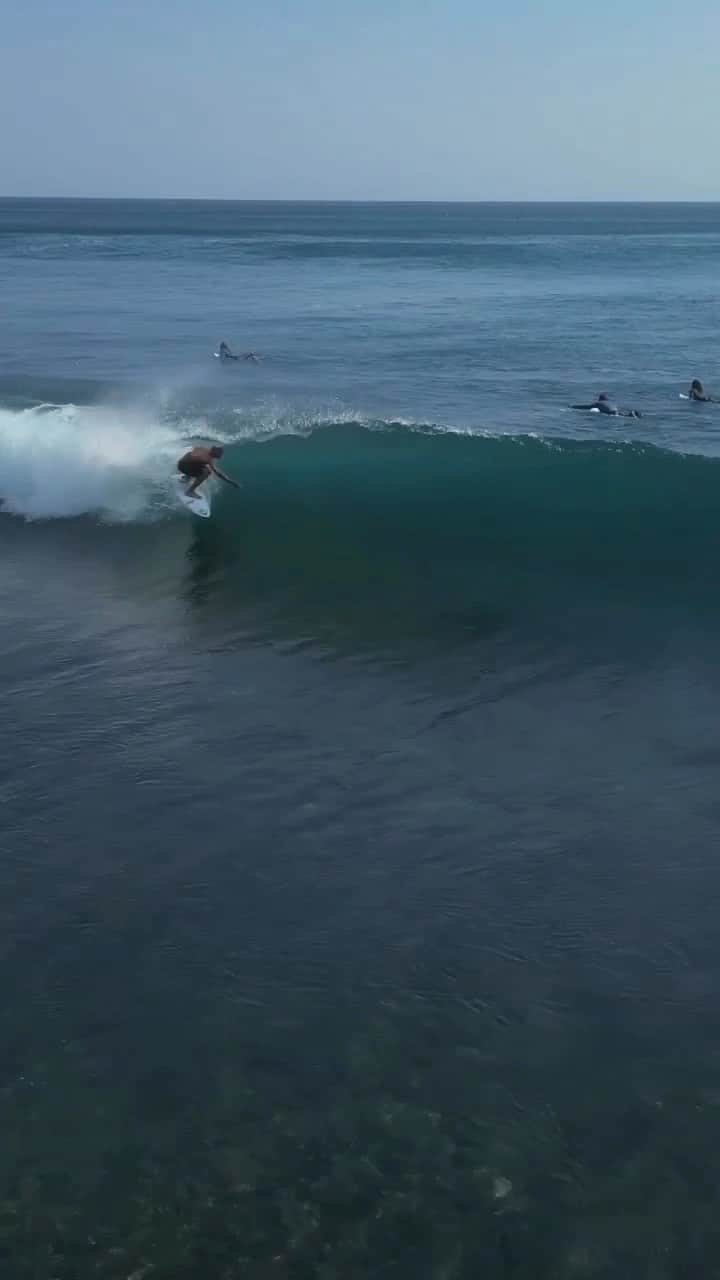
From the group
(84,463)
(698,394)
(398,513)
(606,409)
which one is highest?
(698,394)

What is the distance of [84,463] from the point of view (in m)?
21.8

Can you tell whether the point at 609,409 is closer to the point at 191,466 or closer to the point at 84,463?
the point at 191,466

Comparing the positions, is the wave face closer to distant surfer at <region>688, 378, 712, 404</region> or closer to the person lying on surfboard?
the person lying on surfboard

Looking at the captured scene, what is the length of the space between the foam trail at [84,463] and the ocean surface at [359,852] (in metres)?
0.09

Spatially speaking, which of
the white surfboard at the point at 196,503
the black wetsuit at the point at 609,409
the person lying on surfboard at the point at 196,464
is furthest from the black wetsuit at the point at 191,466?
the black wetsuit at the point at 609,409

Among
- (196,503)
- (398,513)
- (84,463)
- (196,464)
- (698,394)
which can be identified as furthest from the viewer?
(698,394)

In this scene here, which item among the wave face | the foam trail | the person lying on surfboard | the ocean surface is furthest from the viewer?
the foam trail

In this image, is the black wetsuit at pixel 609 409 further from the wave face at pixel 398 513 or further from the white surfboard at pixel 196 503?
the white surfboard at pixel 196 503

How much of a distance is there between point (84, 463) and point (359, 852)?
13.4 metres

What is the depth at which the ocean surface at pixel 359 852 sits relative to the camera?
7359 millimetres

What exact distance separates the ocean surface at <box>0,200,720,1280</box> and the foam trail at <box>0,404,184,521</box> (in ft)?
0.29

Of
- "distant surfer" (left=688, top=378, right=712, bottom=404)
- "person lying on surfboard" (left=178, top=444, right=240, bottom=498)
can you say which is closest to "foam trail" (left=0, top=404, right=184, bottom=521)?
"person lying on surfboard" (left=178, top=444, right=240, bottom=498)

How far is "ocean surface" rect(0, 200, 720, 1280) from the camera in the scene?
7.36 metres

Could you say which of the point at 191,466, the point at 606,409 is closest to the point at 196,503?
the point at 191,466
